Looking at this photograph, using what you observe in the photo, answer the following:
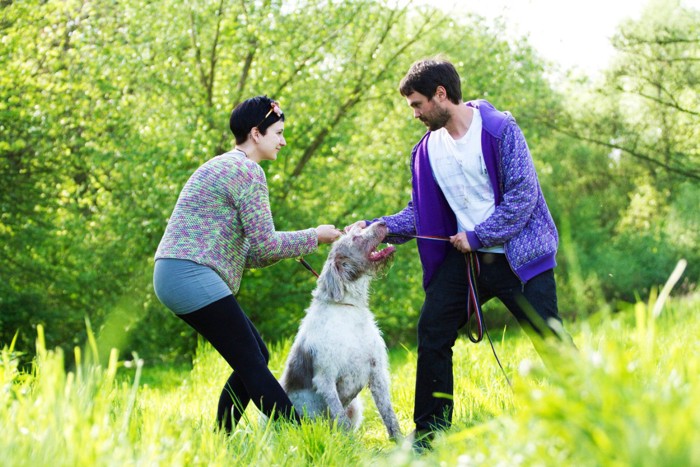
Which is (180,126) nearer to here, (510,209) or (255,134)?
(255,134)

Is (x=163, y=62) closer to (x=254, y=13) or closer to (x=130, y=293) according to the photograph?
(x=254, y=13)

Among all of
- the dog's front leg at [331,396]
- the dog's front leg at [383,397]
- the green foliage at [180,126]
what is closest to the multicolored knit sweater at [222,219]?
the dog's front leg at [331,396]

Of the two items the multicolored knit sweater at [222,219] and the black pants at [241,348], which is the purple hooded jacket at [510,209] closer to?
the multicolored knit sweater at [222,219]

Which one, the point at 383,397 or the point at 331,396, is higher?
the point at 331,396

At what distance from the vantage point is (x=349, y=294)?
5371 mm

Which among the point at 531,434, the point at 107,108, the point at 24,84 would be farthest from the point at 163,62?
the point at 531,434

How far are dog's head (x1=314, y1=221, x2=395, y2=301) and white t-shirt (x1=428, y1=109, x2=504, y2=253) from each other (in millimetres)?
643

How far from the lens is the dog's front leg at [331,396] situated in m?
5.16

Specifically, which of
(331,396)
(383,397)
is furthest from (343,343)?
(383,397)

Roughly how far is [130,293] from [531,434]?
10699mm

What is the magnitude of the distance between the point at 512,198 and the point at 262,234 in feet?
4.79

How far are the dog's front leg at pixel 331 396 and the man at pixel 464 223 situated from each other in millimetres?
472

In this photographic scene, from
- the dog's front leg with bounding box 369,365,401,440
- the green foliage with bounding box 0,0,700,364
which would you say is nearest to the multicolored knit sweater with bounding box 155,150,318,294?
the dog's front leg with bounding box 369,365,401,440

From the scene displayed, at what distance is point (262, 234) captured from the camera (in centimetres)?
470
